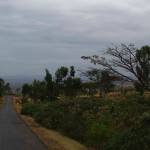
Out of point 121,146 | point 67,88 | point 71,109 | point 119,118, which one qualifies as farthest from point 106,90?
point 121,146

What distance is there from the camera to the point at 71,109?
112 ft

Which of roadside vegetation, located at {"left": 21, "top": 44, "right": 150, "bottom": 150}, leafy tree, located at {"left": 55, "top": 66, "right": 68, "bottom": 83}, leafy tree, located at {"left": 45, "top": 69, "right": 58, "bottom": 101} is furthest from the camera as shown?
leafy tree, located at {"left": 45, "top": 69, "right": 58, "bottom": 101}

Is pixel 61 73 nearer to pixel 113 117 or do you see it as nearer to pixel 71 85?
pixel 71 85

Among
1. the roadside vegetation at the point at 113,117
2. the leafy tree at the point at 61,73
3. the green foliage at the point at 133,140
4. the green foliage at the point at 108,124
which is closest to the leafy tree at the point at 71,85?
the leafy tree at the point at 61,73

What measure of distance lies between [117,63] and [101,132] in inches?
273

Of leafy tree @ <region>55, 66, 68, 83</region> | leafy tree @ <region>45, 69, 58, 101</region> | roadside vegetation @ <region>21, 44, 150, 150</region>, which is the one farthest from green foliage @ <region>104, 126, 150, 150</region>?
leafy tree @ <region>45, 69, 58, 101</region>

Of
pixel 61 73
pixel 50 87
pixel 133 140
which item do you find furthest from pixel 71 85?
pixel 133 140

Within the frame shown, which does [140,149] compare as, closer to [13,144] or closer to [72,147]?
[72,147]

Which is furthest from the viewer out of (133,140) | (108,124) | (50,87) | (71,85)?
(50,87)

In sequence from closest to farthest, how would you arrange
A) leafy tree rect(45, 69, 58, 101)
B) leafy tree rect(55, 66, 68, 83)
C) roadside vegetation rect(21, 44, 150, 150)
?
roadside vegetation rect(21, 44, 150, 150)
leafy tree rect(55, 66, 68, 83)
leafy tree rect(45, 69, 58, 101)

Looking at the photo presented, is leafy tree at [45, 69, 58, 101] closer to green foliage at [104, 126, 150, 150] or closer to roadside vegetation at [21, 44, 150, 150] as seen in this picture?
roadside vegetation at [21, 44, 150, 150]

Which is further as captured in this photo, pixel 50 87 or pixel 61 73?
pixel 50 87

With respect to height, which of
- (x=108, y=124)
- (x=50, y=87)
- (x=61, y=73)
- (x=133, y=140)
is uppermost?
(x=61, y=73)

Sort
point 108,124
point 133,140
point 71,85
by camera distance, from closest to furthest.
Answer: point 133,140
point 108,124
point 71,85
